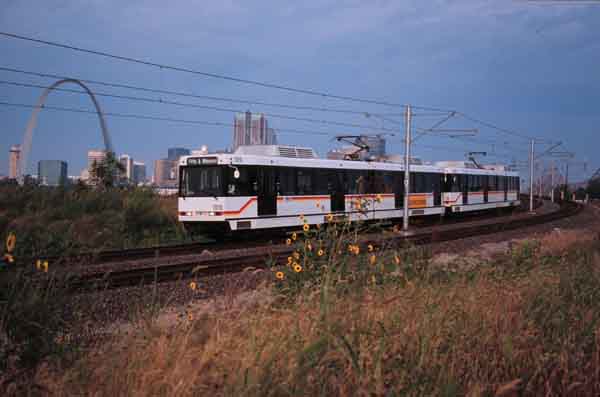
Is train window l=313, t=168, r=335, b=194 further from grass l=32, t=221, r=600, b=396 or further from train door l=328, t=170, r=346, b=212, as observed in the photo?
grass l=32, t=221, r=600, b=396

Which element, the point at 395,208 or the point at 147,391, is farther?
the point at 395,208

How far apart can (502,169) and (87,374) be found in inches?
1543

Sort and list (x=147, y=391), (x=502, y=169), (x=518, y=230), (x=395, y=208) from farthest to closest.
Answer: (x=502, y=169)
(x=395, y=208)
(x=518, y=230)
(x=147, y=391)

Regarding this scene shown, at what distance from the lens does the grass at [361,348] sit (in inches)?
120

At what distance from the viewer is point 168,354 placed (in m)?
3.35

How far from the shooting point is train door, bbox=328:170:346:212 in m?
20.0

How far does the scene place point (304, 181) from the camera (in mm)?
18703

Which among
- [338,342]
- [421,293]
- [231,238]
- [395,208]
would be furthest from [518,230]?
[338,342]

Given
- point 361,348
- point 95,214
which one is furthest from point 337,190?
point 361,348

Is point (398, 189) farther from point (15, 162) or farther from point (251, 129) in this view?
point (15, 162)

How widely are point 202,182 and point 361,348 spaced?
1378cm

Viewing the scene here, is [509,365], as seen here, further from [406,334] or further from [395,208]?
[395,208]

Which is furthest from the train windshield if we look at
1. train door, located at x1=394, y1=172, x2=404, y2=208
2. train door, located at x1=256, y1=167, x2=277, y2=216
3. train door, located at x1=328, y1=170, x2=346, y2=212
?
train door, located at x1=394, y1=172, x2=404, y2=208

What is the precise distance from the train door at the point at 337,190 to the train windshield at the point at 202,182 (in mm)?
5119
